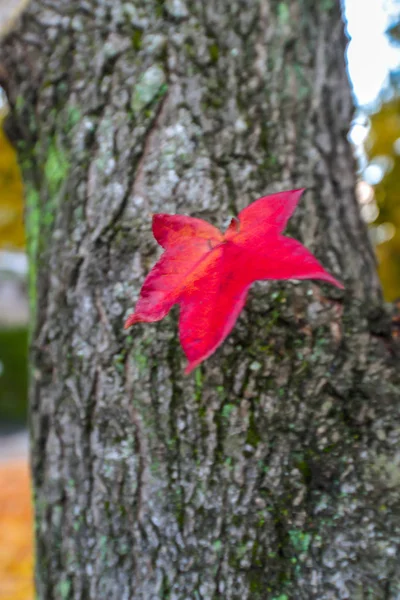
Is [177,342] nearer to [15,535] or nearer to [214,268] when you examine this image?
[214,268]

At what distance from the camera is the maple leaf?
0.54 meters

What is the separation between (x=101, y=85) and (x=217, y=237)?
53cm

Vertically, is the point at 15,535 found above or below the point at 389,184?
below

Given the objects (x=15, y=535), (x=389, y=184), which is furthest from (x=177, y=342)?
(x=15, y=535)

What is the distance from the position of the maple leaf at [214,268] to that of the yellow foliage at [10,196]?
1.85 meters

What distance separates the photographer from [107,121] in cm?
97

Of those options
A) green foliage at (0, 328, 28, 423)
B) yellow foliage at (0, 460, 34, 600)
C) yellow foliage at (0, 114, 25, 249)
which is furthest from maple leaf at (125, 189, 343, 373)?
green foliage at (0, 328, 28, 423)

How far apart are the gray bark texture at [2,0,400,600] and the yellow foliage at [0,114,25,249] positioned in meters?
1.37

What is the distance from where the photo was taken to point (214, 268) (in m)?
0.59

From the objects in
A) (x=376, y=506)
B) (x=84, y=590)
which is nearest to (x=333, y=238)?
(x=376, y=506)

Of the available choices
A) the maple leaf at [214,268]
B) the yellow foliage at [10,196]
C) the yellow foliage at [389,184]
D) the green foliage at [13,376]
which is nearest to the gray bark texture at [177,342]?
the maple leaf at [214,268]

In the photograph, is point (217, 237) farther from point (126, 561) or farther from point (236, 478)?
point (126, 561)

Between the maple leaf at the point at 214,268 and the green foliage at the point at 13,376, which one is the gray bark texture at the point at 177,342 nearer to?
the maple leaf at the point at 214,268

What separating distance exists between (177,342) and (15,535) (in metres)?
2.85
